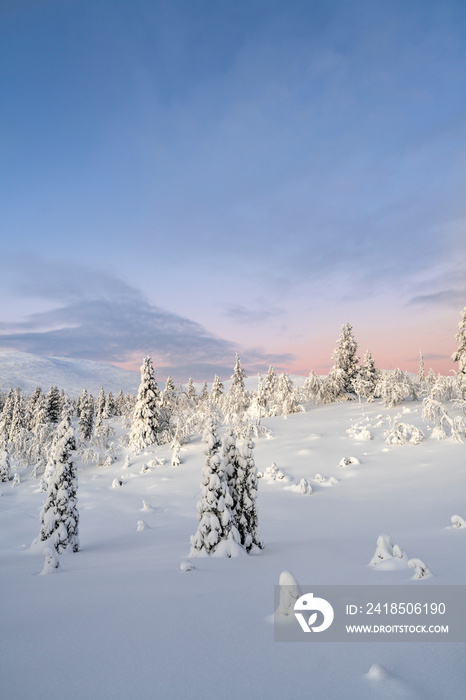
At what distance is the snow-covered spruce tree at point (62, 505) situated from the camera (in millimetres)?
11514

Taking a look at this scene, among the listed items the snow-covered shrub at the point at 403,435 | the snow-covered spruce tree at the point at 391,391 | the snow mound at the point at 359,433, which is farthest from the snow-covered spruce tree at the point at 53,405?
the snow-covered shrub at the point at 403,435

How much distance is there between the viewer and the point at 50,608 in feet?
15.7

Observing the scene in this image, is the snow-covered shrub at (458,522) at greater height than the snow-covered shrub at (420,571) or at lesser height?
lesser

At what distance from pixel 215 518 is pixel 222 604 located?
4.09m

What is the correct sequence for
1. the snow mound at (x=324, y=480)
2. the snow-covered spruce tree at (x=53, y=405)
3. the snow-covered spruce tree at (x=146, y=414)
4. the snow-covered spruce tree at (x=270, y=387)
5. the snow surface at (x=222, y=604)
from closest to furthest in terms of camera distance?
1. the snow surface at (x=222, y=604)
2. the snow mound at (x=324, y=480)
3. the snow-covered spruce tree at (x=146, y=414)
4. the snow-covered spruce tree at (x=270, y=387)
5. the snow-covered spruce tree at (x=53, y=405)

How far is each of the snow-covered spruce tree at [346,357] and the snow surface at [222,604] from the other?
93.0 ft

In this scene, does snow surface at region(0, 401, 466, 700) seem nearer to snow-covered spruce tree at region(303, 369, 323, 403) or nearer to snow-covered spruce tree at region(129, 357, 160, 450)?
snow-covered spruce tree at region(129, 357, 160, 450)

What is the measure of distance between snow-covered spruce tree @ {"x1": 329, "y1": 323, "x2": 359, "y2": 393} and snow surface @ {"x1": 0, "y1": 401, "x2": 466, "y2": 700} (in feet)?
93.0

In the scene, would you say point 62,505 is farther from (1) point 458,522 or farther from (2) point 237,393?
(2) point 237,393

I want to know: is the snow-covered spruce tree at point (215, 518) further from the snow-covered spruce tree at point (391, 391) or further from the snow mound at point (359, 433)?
the snow-covered spruce tree at point (391, 391)

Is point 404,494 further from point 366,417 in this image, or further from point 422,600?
point 366,417

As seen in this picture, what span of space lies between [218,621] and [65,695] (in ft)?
6.37

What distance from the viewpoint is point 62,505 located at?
12.0 metres

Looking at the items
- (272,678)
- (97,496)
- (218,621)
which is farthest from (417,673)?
(97,496)
